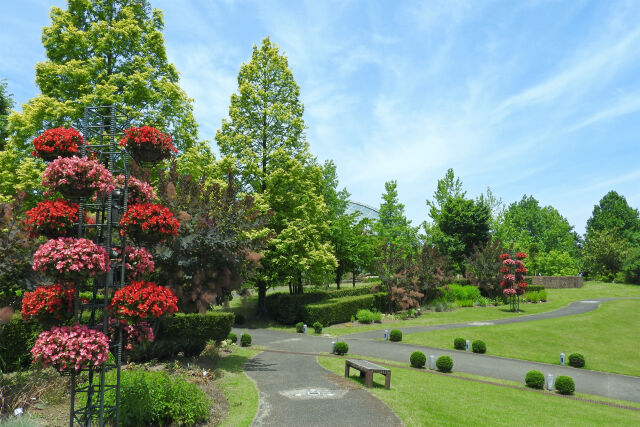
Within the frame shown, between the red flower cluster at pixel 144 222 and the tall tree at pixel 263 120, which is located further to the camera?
the tall tree at pixel 263 120

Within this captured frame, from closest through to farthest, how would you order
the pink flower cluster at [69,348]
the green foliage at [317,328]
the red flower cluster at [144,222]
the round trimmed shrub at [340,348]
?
the pink flower cluster at [69,348] < the red flower cluster at [144,222] < the round trimmed shrub at [340,348] < the green foliage at [317,328]

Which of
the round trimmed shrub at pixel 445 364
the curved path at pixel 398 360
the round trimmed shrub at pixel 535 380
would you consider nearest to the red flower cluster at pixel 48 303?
the curved path at pixel 398 360

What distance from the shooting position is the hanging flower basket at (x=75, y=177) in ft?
22.9

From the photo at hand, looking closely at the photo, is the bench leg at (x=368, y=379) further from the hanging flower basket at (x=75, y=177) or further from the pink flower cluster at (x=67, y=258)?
the hanging flower basket at (x=75, y=177)

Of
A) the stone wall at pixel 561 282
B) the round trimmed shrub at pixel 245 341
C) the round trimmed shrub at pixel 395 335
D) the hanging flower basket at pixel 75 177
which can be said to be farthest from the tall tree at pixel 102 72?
the stone wall at pixel 561 282

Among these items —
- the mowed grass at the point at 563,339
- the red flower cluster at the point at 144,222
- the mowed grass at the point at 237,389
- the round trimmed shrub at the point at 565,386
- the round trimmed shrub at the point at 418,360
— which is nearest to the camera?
the red flower cluster at the point at 144,222

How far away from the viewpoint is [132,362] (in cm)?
1359

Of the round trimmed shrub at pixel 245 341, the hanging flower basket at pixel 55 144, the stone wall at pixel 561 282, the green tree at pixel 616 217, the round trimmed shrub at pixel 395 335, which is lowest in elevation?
the round trimmed shrub at pixel 395 335

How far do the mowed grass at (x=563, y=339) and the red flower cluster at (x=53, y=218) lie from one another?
1996 centimetres

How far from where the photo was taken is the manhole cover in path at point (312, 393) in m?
11.4

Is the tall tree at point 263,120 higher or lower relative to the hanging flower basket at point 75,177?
higher

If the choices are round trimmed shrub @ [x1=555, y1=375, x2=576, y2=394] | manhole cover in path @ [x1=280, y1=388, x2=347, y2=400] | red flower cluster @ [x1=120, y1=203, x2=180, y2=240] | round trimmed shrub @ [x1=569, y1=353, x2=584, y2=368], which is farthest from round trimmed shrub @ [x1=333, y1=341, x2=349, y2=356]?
red flower cluster @ [x1=120, y1=203, x2=180, y2=240]

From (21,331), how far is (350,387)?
426 inches

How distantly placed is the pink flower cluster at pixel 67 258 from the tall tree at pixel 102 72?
15185 mm
